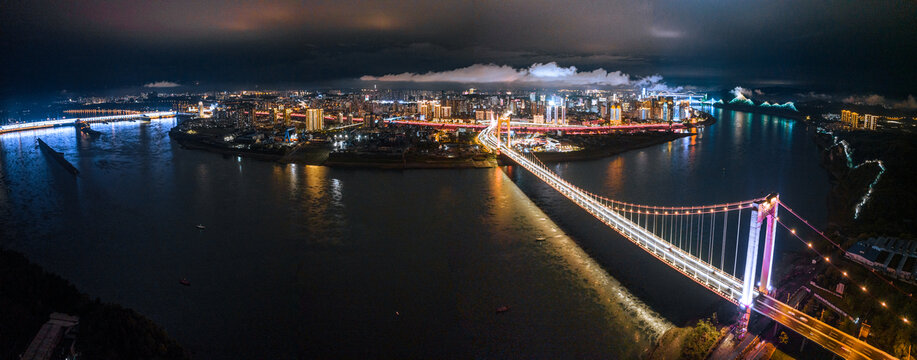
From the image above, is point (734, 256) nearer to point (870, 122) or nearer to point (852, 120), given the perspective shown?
point (870, 122)

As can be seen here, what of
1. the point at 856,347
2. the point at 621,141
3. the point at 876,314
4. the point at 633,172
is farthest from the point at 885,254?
the point at 621,141

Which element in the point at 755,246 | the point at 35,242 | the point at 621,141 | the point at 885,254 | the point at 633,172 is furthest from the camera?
the point at 621,141

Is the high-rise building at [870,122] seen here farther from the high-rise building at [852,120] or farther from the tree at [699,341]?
the tree at [699,341]

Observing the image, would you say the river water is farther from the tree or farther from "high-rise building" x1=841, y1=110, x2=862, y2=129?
"high-rise building" x1=841, y1=110, x2=862, y2=129

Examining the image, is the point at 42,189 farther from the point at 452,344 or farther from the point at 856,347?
the point at 856,347

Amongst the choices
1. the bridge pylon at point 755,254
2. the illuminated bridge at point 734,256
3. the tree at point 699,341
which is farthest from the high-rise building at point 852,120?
the tree at point 699,341

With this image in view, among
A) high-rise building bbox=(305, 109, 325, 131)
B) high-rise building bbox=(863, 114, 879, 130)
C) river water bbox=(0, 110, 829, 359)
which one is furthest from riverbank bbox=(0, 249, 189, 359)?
high-rise building bbox=(863, 114, 879, 130)

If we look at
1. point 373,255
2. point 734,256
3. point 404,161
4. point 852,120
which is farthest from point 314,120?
point 852,120
